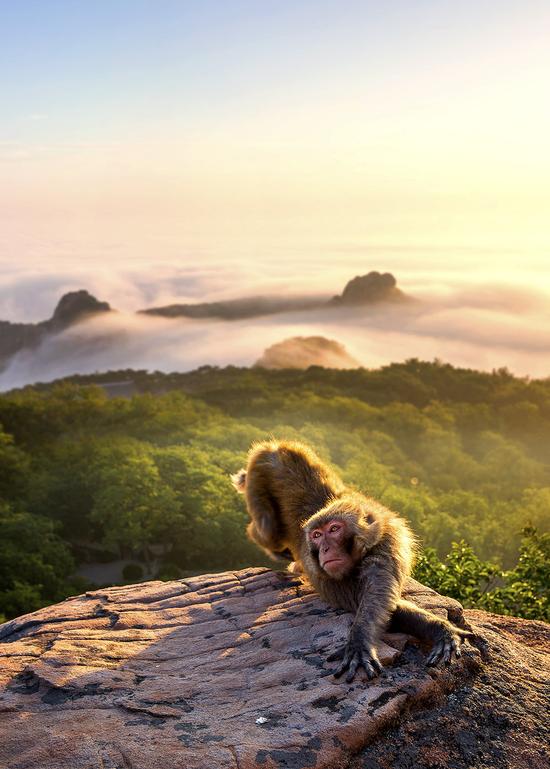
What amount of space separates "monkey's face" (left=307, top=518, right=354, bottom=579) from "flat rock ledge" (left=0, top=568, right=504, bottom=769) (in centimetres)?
51

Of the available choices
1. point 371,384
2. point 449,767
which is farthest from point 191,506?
point 371,384

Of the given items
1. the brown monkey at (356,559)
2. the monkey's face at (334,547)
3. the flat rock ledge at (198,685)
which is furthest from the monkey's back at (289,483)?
the monkey's face at (334,547)

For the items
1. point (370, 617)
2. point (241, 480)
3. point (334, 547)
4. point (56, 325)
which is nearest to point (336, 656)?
point (370, 617)

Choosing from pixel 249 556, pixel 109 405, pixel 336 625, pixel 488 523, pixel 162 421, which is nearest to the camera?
pixel 336 625

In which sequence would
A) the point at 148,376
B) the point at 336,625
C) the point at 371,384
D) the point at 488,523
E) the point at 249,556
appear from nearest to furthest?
the point at 336,625, the point at 249,556, the point at 488,523, the point at 371,384, the point at 148,376

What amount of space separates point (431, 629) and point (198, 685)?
214cm

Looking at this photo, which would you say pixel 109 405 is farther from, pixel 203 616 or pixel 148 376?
pixel 203 616

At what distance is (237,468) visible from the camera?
3844 centimetres

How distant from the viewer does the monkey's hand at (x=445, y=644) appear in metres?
6.55

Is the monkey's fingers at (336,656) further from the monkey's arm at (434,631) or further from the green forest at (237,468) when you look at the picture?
the green forest at (237,468)

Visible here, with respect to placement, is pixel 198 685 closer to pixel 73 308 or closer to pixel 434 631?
pixel 434 631

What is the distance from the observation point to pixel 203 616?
8328mm

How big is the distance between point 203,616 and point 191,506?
2878 centimetres

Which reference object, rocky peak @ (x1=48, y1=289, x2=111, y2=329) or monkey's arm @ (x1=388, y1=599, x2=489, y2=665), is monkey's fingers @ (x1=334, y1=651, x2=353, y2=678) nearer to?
monkey's arm @ (x1=388, y1=599, x2=489, y2=665)
